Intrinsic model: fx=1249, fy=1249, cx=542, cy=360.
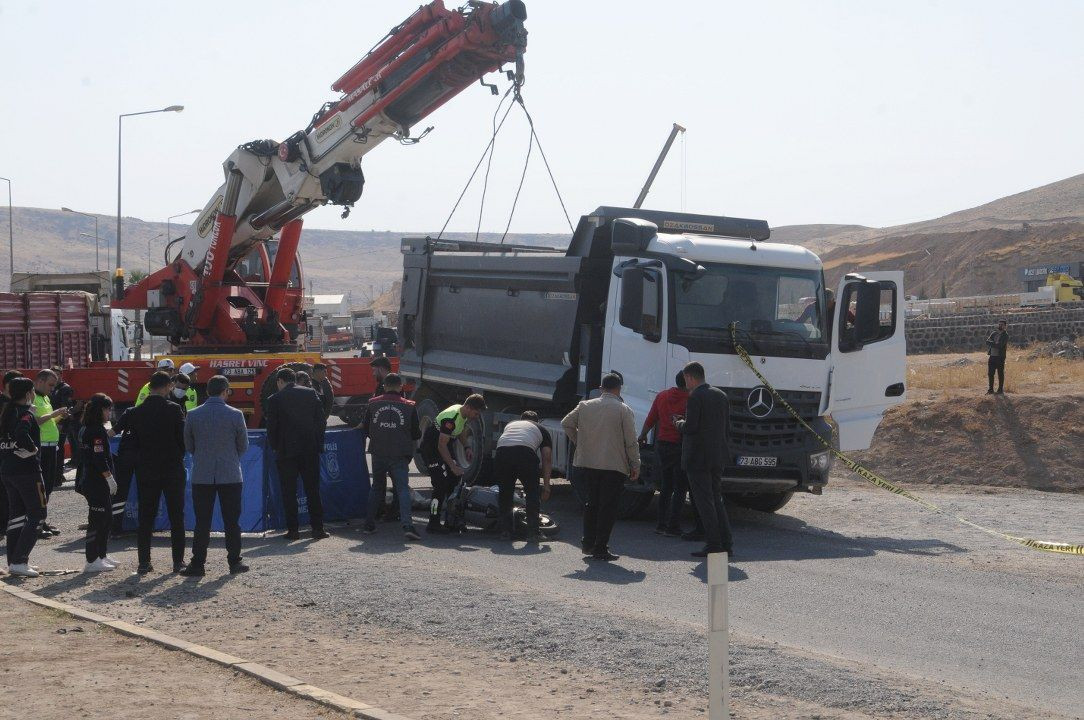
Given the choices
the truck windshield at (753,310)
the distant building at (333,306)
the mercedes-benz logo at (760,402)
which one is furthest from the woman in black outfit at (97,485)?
the distant building at (333,306)

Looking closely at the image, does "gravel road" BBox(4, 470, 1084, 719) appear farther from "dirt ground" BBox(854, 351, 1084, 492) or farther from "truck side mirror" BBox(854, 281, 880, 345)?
"dirt ground" BBox(854, 351, 1084, 492)

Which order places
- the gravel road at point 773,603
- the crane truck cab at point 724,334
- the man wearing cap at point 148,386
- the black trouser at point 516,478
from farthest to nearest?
the crane truck cab at point 724,334, the black trouser at point 516,478, the man wearing cap at point 148,386, the gravel road at point 773,603

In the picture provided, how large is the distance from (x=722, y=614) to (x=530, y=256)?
10.0 metres

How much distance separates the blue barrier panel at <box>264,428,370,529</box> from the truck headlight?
15.8ft

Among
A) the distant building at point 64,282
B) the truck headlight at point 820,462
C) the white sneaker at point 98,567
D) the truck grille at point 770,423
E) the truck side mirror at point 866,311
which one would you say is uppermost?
the distant building at point 64,282

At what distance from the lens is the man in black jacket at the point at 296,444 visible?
40.4ft

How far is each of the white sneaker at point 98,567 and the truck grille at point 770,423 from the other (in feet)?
20.2

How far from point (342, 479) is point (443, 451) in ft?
4.93

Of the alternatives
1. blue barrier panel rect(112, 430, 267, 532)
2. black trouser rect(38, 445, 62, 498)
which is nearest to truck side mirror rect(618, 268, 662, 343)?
blue barrier panel rect(112, 430, 267, 532)

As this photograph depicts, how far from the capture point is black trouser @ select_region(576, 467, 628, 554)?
11.2 metres

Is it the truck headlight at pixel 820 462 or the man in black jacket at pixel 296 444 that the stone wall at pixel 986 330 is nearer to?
the truck headlight at pixel 820 462

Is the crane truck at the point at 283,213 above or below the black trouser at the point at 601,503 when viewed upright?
above

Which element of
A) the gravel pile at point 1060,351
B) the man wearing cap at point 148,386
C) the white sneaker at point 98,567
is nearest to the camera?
the white sneaker at point 98,567

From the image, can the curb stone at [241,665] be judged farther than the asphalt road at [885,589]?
No
